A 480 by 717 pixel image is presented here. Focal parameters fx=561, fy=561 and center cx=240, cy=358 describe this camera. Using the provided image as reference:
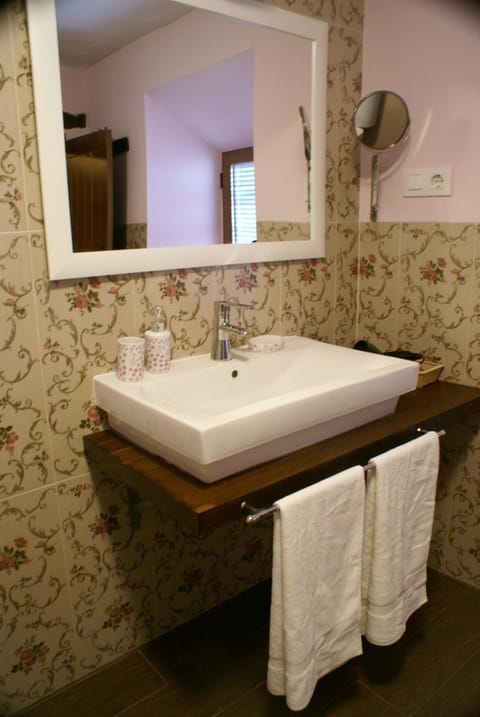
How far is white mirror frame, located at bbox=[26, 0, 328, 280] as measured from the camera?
43.6 inches

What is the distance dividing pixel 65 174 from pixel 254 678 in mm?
1290

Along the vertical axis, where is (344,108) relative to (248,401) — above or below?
above

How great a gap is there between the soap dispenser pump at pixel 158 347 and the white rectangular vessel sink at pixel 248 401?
0.03 metres

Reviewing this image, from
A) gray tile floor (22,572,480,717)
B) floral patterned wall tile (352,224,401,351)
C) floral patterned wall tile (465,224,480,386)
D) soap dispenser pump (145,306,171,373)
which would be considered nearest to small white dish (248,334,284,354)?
soap dispenser pump (145,306,171,373)

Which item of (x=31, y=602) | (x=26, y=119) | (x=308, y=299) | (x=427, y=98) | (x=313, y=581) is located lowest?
(x=31, y=602)

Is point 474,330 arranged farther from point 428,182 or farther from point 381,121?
point 381,121

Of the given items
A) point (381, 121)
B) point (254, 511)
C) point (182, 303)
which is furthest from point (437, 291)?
point (254, 511)

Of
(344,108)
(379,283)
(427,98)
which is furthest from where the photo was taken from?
(379,283)

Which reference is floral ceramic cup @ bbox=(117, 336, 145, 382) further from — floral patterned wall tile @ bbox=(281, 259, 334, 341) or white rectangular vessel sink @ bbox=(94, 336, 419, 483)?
floral patterned wall tile @ bbox=(281, 259, 334, 341)

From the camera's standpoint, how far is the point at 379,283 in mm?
1816

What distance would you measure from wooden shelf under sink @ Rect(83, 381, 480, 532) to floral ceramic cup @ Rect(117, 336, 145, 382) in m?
0.15

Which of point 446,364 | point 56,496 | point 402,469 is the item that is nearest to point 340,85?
point 446,364

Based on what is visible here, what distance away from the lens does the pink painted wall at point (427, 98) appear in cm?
150

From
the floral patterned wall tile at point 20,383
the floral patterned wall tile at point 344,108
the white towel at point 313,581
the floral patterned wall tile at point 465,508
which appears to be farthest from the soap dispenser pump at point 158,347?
the floral patterned wall tile at point 465,508
